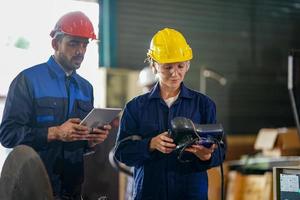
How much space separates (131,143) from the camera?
5.89 feet

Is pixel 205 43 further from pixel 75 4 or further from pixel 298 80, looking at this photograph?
pixel 75 4

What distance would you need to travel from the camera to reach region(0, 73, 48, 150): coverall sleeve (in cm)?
174

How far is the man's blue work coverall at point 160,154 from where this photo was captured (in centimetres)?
180

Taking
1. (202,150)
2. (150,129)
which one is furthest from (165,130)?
(202,150)

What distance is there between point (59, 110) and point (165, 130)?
1.26 feet

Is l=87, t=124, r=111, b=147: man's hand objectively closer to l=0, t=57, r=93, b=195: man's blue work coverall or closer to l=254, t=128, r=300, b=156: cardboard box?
l=0, t=57, r=93, b=195: man's blue work coverall

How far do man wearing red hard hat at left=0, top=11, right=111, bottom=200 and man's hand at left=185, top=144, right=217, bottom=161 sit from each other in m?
0.34

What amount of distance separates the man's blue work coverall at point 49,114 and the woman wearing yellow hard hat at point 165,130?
172 mm

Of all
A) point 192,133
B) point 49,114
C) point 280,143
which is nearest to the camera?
point 192,133

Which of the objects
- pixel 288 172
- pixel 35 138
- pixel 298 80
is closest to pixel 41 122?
pixel 35 138

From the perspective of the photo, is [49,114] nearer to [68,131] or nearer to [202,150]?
[68,131]

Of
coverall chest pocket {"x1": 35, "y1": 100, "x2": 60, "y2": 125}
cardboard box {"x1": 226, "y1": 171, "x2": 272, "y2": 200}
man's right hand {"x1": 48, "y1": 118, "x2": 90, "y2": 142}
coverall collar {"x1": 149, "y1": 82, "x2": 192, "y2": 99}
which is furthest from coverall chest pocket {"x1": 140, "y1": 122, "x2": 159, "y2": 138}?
cardboard box {"x1": 226, "y1": 171, "x2": 272, "y2": 200}

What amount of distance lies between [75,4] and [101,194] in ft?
2.37

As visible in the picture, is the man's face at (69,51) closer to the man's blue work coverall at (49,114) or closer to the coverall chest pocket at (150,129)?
the man's blue work coverall at (49,114)
